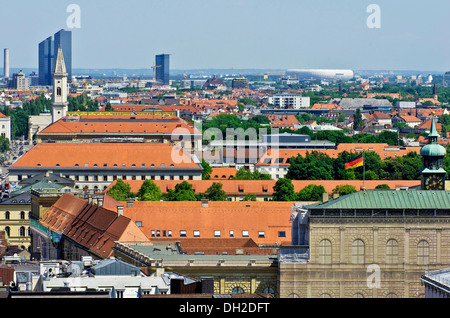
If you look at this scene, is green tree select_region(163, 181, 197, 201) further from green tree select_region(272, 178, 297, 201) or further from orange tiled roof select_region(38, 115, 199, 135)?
orange tiled roof select_region(38, 115, 199, 135)

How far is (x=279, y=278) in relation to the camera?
32062 millimetres

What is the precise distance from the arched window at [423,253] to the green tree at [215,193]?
1456 inches

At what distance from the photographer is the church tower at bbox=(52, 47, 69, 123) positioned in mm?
134000

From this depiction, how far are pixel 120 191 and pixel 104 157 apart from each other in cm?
1647

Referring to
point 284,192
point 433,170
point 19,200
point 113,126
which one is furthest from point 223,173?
point 433,170

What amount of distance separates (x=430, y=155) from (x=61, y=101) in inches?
3856

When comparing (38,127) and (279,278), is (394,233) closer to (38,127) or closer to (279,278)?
(279,278)

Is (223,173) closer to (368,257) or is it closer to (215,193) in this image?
(215,193)

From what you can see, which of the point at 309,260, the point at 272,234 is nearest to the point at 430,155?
the point at 272,234

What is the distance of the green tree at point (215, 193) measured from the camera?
6969cm

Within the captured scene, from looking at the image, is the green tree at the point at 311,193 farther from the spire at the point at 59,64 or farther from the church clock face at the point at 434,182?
the spire at the point at 59,64

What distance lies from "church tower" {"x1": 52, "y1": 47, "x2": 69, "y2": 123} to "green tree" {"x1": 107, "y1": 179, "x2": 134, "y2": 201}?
63.0 metres

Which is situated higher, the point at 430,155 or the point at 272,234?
the point at 430,155

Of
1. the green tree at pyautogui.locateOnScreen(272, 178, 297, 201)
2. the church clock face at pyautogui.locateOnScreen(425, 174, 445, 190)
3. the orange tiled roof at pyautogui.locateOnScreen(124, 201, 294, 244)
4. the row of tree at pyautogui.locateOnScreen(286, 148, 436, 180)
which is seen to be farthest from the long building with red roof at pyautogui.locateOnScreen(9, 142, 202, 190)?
the church clock face at pyautogui.locateOnScreen(425, 174, 445, 190)
